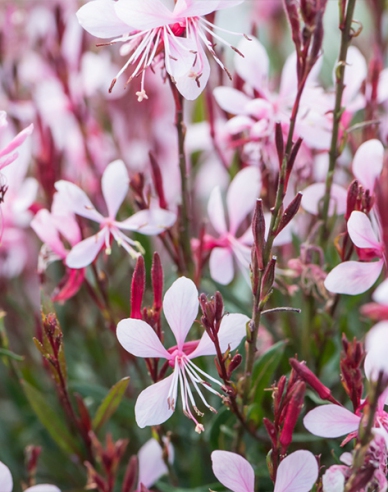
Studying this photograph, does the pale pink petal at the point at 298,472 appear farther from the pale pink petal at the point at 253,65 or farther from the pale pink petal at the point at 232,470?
the pale pink petal at the point at 253,65

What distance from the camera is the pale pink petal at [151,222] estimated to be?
0.64 m

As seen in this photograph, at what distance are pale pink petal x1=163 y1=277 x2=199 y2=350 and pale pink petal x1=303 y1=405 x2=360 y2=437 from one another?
129 mm

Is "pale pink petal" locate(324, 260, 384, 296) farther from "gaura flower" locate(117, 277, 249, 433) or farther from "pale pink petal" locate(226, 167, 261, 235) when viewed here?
"pale pink petal" locate(226, 167, 261, 235)

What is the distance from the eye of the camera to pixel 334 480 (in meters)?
0.47

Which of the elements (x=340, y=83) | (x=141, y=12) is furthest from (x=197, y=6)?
(x=340, y=83)

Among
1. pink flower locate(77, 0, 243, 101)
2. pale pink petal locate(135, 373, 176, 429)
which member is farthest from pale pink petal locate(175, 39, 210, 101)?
pale pink petal locate(135, 373, 176, 429)

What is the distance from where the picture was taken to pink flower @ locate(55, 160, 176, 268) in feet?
2.07

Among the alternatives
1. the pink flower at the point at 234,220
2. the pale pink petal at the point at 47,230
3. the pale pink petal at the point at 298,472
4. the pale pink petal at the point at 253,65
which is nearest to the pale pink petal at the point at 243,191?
the pink flower at the point at 234,220

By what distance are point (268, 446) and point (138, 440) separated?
240mm

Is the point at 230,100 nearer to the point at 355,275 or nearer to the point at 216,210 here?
the point at 216,210

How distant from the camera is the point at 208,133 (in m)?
0.89

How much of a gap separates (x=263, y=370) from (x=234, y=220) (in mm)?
185

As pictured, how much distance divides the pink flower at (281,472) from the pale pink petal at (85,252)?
23 centimetres

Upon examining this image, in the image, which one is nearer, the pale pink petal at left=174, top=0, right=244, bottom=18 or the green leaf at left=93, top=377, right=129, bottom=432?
the pale pink petal at left=174, top=0, right=244, bottom=18
